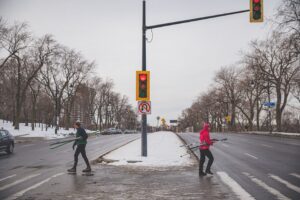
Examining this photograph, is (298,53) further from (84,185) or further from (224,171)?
(84,185)

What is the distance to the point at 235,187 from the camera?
29.4 ft

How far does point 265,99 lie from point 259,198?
71615mm

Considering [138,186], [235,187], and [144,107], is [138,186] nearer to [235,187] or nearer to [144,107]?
[235,187]

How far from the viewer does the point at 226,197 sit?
7711 millimetres

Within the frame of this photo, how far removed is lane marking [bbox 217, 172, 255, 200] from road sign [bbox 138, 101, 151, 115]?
4751 millimetres

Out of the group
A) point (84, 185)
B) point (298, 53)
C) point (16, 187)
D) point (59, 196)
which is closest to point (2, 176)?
point (16, 187)

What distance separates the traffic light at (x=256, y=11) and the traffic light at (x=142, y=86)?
483 cm

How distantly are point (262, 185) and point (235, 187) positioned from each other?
83cm

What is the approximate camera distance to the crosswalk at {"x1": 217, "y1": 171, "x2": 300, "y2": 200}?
7789mm

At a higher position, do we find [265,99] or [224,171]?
[265,99]

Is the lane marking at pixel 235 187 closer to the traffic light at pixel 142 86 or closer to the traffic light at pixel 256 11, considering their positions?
the traffic light at pixel 142 86

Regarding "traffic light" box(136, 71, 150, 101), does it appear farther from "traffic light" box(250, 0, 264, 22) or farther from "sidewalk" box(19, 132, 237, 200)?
"traffic light" box(250, 0, 264, 22)

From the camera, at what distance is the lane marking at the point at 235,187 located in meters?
7.78

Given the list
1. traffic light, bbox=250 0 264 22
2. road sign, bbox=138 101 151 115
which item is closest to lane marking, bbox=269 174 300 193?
traffic light, bbox=250 0 264 22
